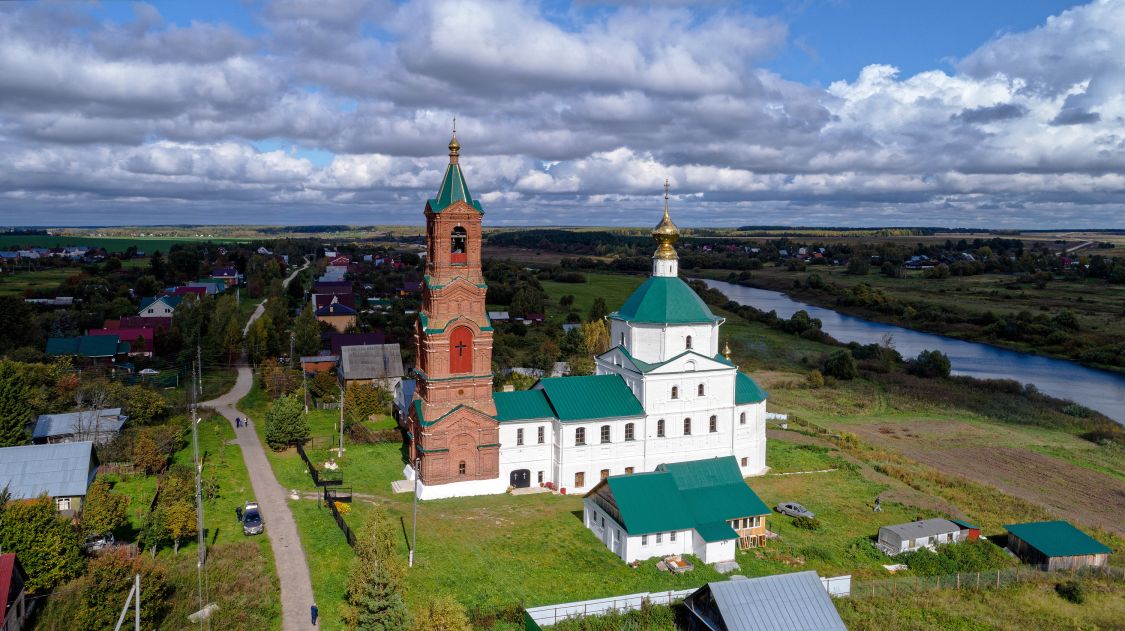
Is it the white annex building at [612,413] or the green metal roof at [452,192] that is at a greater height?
the green metal roof at [452,192]

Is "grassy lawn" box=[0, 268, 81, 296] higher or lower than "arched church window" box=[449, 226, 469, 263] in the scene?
lower

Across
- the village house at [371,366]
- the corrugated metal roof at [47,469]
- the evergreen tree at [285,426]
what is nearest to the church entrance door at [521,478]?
the evergreen tree at [285,426]

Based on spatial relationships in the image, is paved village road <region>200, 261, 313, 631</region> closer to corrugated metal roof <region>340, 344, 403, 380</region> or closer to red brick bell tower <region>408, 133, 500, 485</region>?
red brick bell tower <region>408, 133, 500, 485</region>

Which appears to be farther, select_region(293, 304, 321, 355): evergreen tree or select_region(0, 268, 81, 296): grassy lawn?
select_region(0, 268, 81, 296): grassy lawn

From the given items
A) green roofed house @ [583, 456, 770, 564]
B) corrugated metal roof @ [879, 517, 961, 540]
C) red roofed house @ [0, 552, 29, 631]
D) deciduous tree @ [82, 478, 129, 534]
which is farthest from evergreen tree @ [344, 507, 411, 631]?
corrugated metal roof @ [879, 517, 961, 540]

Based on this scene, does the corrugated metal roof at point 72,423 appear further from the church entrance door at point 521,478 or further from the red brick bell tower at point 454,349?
the church entrance door at point 521,478

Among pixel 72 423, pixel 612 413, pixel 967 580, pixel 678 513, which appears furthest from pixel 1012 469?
pixel 72 423

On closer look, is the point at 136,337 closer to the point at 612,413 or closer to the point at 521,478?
the point at 521,478

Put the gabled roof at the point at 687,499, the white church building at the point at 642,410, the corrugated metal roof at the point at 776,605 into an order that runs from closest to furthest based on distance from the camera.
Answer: the corrugated metal roof at the point at 776,605 < the gabled roof at the point at 687,499 < the white church building at the point at 642,410
